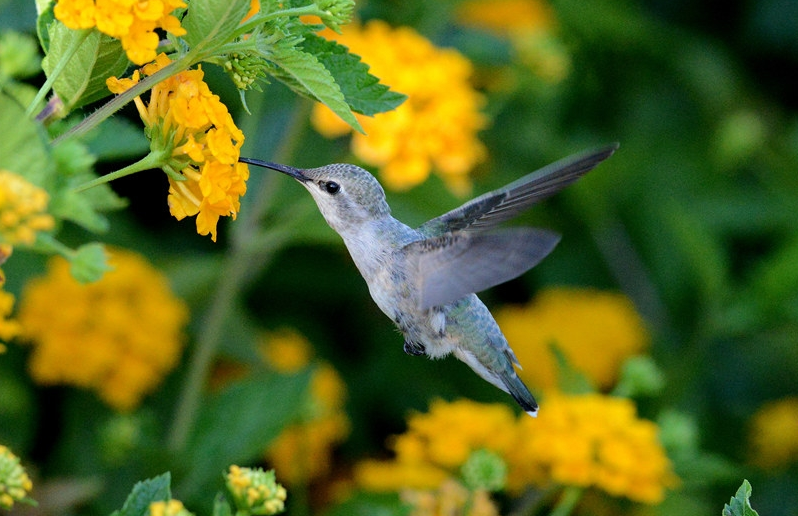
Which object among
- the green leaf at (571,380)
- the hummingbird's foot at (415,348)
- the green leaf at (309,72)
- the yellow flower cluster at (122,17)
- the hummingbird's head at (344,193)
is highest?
the yellow flower cluster at (122,17)

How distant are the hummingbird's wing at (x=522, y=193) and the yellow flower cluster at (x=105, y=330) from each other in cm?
110

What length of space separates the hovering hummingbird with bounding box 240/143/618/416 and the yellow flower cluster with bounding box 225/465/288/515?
0.37 meters

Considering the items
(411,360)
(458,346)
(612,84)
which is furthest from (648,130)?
(458,346)

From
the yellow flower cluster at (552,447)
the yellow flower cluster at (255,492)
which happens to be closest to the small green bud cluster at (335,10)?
the yellow flower cluster at (255,492)

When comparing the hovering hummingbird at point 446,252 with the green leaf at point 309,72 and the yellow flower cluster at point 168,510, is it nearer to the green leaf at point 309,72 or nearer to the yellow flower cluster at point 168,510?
the green leaf at point 309,72

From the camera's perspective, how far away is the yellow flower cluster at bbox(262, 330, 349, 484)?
2.45 meters

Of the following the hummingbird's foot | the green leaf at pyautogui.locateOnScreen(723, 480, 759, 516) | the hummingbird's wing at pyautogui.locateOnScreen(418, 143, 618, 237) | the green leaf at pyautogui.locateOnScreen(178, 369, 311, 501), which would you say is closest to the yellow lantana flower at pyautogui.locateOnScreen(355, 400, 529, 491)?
the green leaf at pyautogui.locateOnScreen(178, 369, 311, 501)

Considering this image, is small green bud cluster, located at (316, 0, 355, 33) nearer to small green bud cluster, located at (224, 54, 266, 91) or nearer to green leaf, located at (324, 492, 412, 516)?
small green bud cluster, located at (224, 54, 266, 91)

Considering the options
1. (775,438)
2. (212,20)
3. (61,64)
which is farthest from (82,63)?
(775,438)

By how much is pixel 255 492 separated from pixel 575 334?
2.12 meters

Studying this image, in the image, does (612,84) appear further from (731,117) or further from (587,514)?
(587,514)

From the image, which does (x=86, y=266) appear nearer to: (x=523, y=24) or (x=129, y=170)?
(x=129, y=170)

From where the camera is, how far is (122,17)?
1.00 meters

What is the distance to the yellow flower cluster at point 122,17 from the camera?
1.00m
